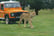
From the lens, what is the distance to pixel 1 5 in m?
Result: 21.1

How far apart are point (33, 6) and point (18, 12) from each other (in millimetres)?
23012

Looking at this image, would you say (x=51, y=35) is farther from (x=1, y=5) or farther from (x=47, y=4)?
(x=47, y=4)

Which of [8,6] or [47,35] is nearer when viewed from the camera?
[47,35]

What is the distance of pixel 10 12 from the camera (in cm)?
1967

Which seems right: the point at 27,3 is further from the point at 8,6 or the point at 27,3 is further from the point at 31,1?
the point at 8,6

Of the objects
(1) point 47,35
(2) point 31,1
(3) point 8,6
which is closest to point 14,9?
(3) point 8,6

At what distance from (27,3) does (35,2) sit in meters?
2.27

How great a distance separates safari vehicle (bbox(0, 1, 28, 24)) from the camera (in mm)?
19484

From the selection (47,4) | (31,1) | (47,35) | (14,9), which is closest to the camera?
(47,35)

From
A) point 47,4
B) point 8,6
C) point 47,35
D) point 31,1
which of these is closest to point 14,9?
point 8,6

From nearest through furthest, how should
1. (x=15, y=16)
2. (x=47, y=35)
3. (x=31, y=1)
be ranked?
(x=47, y=35), (x=15, y=16), (x=31, y=1)

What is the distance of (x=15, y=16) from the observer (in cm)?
1948

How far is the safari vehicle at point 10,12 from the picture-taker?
19484mm

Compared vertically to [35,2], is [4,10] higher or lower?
higher
